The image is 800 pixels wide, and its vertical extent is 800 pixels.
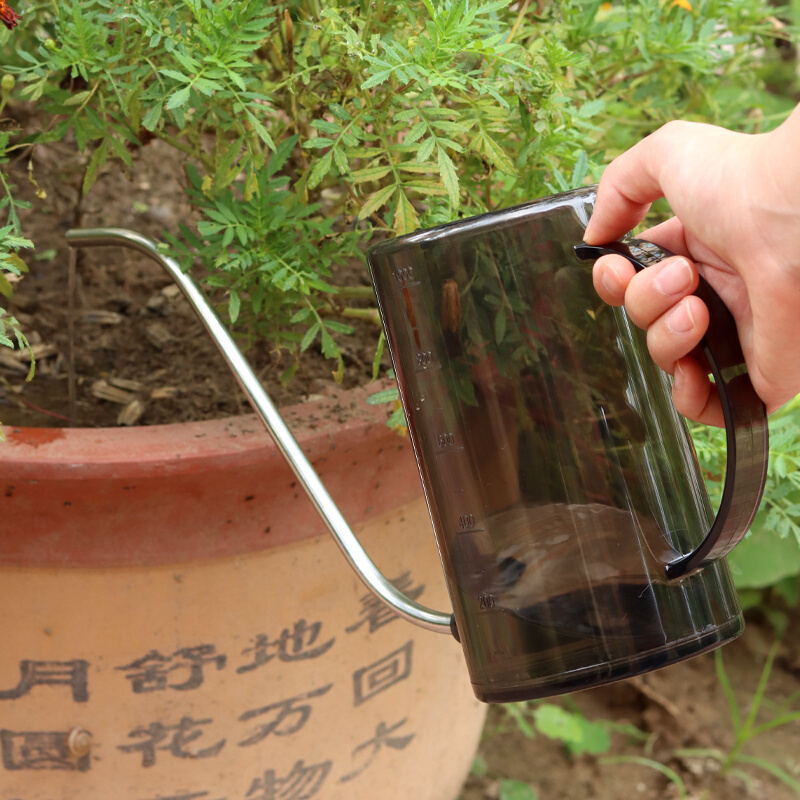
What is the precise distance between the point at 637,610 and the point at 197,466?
41 cm

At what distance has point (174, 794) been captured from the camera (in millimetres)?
929

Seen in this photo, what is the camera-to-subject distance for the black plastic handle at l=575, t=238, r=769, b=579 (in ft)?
1.68

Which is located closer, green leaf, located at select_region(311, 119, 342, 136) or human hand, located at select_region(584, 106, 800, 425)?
human hand, located at select_region(584, 106, 800, 425)

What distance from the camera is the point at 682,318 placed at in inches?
20.2

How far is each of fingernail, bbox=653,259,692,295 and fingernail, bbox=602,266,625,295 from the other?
A: 2cm

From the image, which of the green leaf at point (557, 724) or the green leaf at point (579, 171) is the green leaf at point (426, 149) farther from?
the green leaf at point (557, 724)

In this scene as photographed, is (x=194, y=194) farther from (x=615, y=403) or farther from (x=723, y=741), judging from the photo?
(x=723, y=741)

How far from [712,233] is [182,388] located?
0.73 meters

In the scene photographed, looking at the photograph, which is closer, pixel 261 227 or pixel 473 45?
pixel 473 45

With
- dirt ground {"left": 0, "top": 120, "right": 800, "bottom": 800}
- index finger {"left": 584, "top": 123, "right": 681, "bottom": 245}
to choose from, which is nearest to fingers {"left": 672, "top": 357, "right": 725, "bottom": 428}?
index finger {"left": 584, "top": 123, "right": 681, "bottom": 245}

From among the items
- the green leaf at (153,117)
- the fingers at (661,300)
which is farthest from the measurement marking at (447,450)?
the green leaf at (153,117)

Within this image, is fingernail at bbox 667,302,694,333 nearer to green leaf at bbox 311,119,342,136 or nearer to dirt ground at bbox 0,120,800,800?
green leaf at bbox 311,119,342,136

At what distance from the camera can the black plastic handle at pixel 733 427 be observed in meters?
0.51

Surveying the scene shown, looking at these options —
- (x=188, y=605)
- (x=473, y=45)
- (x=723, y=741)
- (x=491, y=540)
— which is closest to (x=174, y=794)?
(x=188, y=605)
